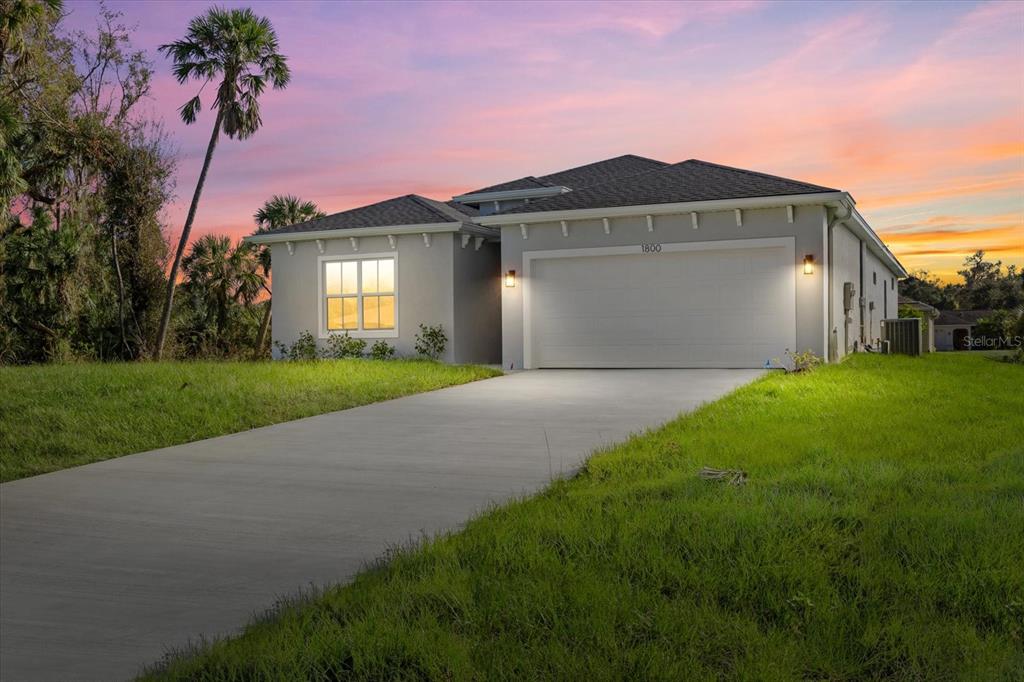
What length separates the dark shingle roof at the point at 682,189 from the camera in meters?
15.8

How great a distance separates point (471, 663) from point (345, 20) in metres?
16.3

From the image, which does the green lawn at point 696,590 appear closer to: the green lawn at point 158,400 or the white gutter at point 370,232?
the green lawn at point 158,400

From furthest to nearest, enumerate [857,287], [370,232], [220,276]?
[220,276], [857,287], [370,232]

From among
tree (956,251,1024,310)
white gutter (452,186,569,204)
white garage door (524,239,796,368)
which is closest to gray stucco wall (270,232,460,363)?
white garage door (524,239,796,368)

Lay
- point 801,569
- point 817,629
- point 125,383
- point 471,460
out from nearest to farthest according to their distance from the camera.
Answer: point 817,629, point 801,569, point 471,460, point 125,383

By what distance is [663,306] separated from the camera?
16.8m

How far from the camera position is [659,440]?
771cm

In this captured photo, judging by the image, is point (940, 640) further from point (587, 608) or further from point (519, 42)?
point (519, 42)

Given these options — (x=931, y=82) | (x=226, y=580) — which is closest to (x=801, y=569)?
(x=226, y=580)

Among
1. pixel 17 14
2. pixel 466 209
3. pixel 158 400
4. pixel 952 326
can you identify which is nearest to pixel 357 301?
pixel 466 209

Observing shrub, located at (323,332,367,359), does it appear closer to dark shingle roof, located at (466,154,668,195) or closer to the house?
the house

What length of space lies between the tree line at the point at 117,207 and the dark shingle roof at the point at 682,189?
1043cm

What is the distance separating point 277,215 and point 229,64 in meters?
6.58

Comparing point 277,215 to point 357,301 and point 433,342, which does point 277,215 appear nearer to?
point 357,301
